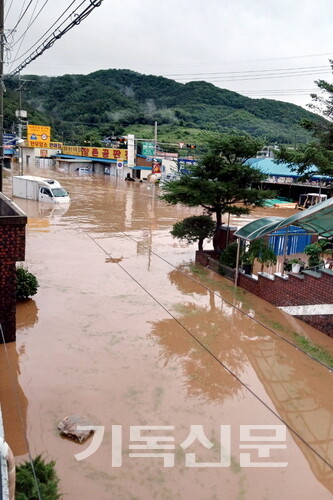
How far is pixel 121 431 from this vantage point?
22.6 ft

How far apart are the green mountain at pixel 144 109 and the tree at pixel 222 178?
257 ft

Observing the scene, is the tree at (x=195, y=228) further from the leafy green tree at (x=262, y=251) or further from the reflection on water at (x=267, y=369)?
the reflection on water at (x=267, y=369)

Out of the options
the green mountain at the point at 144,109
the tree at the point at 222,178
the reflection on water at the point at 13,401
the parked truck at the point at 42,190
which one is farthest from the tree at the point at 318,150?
the green mountain at the point at 144,109

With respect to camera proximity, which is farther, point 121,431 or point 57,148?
point 57,148

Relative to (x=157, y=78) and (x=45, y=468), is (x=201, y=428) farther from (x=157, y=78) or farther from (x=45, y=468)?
(x=157, y=78)

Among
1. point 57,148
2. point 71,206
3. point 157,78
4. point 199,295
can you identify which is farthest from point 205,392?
point 157,78

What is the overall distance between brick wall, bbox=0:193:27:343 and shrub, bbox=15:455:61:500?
4.85 metres

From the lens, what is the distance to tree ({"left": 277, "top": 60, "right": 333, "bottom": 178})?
1393 cm

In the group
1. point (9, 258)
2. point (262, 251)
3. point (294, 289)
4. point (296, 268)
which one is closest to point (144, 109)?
point (262, 251)

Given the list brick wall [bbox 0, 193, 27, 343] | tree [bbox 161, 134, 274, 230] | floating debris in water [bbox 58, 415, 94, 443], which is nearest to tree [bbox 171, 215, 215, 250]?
tree [bbox 161, 134, 274, 230]

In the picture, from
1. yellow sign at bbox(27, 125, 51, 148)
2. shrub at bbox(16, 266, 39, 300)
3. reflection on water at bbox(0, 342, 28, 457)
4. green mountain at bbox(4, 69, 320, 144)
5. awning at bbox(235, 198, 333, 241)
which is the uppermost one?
green mountain at bbox(4, 69, 320, 144)

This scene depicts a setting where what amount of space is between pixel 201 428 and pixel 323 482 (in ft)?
6.44

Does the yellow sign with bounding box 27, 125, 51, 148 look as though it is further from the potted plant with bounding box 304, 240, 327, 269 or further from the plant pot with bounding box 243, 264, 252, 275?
the plant pot with bounding box 243, 264, 252, 275

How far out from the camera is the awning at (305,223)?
36.6ft
